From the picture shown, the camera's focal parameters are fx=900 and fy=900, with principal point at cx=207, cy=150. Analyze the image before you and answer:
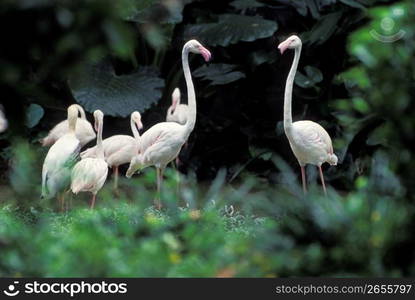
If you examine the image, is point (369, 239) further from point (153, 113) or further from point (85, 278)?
point (153, 113)

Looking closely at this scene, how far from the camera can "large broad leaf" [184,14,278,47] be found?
8.10 meters

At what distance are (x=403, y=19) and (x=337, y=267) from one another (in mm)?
856

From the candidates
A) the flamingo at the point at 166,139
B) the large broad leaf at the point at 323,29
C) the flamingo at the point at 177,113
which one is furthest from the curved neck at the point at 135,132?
the large broad leaf at the point at 323,29

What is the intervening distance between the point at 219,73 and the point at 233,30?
1.52 feet

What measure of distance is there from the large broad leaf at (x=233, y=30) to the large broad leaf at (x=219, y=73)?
335mm

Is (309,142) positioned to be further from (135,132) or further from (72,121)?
(72,121)

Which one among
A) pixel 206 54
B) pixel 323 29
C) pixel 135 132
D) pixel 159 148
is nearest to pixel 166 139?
pixel 159 148

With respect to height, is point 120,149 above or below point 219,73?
below

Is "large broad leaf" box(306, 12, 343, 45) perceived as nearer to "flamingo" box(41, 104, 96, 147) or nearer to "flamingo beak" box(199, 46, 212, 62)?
"flamingo beak" box(199, 46, 212, 62)

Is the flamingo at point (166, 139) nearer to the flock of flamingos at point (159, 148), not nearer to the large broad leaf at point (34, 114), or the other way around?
the flock of flamingos at point (159, 148)

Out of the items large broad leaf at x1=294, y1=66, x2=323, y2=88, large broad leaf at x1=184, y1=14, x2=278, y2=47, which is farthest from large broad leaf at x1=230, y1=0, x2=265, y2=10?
large broad leaf at x1=294, y1=66, x2=323, y2=88

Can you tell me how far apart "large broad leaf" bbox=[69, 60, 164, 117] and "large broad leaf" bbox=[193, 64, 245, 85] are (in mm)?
460

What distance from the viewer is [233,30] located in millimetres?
8258

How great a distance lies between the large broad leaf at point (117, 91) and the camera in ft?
25.9
